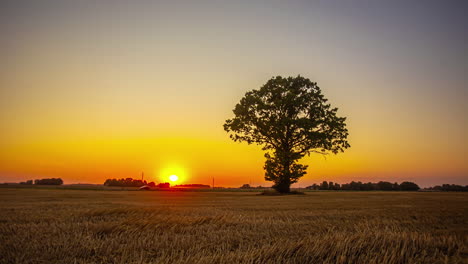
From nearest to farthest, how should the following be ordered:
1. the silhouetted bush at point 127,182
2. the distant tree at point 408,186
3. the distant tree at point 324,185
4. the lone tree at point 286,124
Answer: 1. the lone tree at point 286,124
2. the distant tree at point 408,186
3. the distant tree at point 324,185
4. the silhouetted bush at point 127,182

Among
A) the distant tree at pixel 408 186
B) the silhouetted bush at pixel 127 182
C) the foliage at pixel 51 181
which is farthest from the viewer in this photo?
the foliage at pixel 51 181

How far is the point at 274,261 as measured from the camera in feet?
10.8

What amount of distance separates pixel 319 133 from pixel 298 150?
2635 mm

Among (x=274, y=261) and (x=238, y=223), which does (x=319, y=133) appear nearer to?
(x=238, y=223)

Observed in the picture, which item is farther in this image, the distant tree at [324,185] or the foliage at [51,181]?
the foliage at [51,181]

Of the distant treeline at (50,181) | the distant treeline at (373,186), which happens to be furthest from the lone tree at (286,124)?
the distant treeline at (50,181)

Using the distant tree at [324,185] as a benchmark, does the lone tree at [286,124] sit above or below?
above

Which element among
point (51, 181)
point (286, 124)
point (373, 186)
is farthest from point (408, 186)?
point (51, 181)

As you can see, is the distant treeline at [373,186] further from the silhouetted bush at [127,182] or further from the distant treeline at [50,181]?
the distant treeline at [50,181]

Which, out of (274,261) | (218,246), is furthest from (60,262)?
(274,261)

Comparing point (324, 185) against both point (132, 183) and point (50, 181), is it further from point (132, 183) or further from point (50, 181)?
point (50, 181)

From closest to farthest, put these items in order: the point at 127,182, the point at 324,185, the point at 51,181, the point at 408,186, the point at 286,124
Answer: the point at 286,124 < the point at 408,186 < the point at 324,185 < the point at 127,182 < the point at 51,181

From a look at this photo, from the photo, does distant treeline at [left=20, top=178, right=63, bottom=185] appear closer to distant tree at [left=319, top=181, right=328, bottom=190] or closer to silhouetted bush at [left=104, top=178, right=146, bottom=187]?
silhouetted bush at [left=104, top=178, right=146, bottom=187]

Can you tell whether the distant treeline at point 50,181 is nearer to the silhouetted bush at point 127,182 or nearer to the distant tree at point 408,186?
the silhouetted bush at point 127,182
